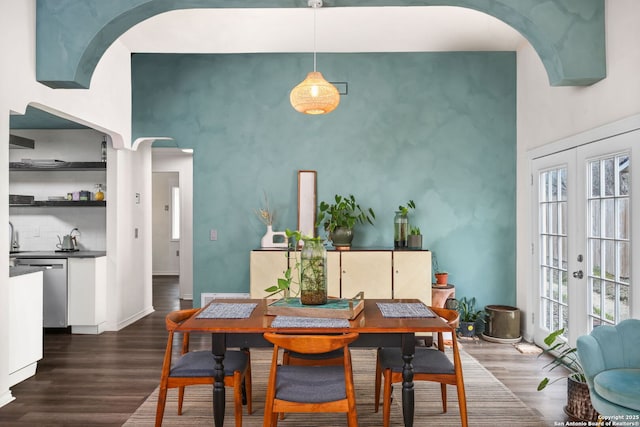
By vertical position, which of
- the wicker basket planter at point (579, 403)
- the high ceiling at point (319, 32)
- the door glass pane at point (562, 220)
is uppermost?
the high ceiling at point (319, 32)

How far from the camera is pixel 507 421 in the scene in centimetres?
306

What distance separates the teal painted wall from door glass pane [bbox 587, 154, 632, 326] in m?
1.58

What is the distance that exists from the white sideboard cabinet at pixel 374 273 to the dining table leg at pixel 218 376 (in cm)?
233

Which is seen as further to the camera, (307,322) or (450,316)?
(450,316)

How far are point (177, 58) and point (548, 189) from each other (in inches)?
165

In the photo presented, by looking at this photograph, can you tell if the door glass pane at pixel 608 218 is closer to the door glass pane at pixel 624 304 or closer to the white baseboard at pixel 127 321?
the door glass pane at pixel 624 304

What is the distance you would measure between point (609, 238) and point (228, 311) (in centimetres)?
280

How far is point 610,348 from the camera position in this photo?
104 inches

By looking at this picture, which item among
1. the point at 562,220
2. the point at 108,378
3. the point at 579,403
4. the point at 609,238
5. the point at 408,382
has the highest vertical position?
the point at 562,220

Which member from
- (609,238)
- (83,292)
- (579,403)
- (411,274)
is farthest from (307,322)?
(83,292)

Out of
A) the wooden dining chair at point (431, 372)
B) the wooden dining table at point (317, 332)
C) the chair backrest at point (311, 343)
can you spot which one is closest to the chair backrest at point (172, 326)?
the wooden dining table at point (317, 332)

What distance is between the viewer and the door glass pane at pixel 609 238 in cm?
339

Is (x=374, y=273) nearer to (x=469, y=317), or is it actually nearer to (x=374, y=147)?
(x=469, y=317)

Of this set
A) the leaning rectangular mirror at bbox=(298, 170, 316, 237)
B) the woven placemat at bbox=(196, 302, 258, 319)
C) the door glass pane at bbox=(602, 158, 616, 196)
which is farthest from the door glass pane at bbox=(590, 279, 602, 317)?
the leaning rectangular mirror at bbox=(298, 170, 316, 237)
